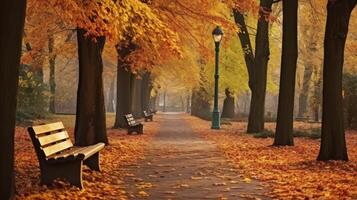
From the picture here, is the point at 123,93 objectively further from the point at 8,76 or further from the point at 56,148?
the point at 8,76

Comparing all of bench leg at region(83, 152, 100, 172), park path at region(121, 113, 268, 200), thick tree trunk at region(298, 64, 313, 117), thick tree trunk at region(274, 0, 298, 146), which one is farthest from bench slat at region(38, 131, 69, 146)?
thick tree trunk at region(298, 64, 313, 117)

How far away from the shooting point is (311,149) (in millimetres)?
16516

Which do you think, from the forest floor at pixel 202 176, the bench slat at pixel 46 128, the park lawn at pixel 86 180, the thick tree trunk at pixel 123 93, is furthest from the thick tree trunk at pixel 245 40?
the bench slat at pixel 46 128

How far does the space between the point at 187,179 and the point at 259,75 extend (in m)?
14.1

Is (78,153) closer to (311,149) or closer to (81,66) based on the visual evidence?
(81,66)

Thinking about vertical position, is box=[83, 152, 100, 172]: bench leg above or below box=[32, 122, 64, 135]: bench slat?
below

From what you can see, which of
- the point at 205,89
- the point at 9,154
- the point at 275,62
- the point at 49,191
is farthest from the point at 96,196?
the point at 205,89

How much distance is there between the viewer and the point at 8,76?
650 cm

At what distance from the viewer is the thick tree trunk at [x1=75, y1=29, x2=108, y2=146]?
48.0 ft

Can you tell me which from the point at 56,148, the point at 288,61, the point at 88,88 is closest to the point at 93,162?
the point at 56,148

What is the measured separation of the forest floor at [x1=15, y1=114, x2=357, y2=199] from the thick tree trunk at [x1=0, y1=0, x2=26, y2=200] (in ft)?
2.43

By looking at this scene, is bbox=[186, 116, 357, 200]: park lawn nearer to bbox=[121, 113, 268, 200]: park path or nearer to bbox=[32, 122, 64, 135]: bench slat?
bbox=[121, 113, 268, 200]: park path

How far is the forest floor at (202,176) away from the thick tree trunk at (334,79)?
17.2 inches

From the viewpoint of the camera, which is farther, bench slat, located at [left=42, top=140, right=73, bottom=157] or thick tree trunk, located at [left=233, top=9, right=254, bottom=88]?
thick tree trunk, located at [left=233, top=9, right=254, bottom=88]
